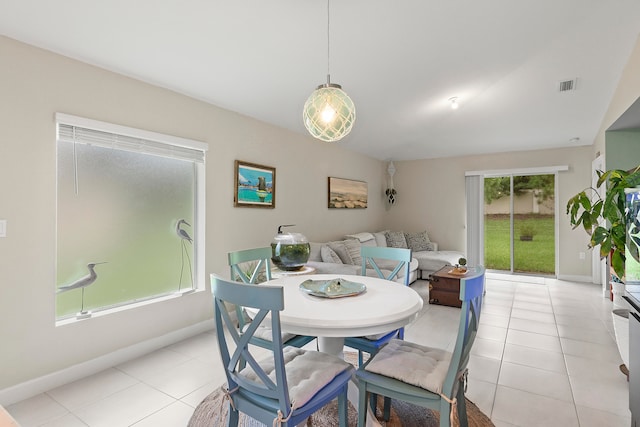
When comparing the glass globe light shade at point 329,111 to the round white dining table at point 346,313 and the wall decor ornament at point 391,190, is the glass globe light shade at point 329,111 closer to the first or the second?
the round white dining table at point 346,313

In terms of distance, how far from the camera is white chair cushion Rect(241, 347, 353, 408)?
4.27 feet

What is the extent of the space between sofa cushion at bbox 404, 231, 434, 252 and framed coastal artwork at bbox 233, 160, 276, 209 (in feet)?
10.7

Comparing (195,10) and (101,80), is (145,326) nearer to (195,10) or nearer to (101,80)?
(101,80)

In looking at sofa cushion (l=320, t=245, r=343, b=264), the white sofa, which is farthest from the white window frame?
sofa cushion (l=320, t=245, r=343, b=264)

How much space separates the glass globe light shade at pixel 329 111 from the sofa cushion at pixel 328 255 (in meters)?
2.25

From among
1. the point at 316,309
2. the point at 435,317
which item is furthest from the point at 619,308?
the point at 316,309

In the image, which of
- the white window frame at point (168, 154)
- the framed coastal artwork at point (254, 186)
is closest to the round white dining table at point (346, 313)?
the white window frame at point (168, 154)

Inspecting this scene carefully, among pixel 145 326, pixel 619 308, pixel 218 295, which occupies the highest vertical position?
pixel 218 295

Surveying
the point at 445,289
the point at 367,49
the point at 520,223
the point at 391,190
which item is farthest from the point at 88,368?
the point at 520,223

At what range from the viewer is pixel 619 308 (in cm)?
257

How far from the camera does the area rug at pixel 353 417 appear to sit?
1822 millimetres

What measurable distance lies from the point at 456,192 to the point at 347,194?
244cm

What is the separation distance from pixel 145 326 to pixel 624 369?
374 cm

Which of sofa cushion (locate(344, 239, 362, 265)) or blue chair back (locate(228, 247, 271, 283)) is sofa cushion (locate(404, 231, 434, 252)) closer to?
sofa cushion (locate(344, 239, 362, 265))
